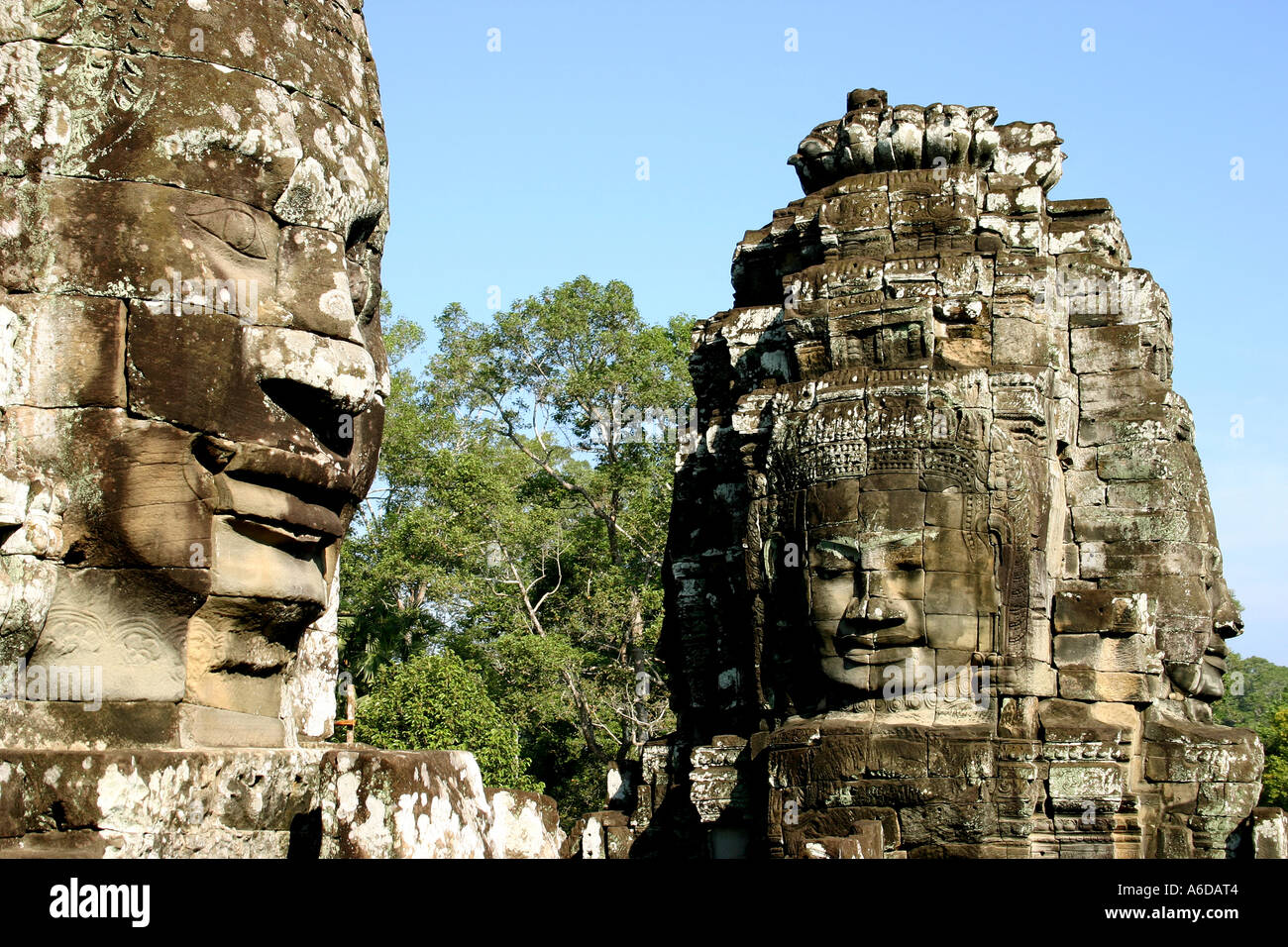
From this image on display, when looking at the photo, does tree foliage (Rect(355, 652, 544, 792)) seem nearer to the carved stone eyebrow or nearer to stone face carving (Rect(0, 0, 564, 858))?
the carved stone eyebrow

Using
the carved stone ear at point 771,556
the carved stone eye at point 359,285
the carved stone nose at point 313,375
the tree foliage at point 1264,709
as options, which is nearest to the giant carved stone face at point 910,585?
the carved stone ear at point 771,556

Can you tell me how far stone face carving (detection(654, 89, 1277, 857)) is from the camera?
1150cm

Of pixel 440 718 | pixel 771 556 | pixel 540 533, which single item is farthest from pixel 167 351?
pixel 540 533

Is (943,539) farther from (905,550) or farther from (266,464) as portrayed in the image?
(266,464)

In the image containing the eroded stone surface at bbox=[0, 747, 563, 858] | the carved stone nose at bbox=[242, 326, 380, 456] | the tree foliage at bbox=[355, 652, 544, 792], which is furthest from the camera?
the tree foliage at bbox=[355, 652, 544, 792]

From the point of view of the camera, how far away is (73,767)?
343 centimetres

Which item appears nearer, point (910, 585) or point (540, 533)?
point (910, 585)

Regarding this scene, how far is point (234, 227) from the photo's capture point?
390cm

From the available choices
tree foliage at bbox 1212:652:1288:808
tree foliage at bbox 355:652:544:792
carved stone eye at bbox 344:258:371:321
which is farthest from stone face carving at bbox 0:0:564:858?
tree foliage at bbox 355:652:544:792

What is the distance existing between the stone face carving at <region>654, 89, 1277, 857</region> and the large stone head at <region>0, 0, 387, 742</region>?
6.86m

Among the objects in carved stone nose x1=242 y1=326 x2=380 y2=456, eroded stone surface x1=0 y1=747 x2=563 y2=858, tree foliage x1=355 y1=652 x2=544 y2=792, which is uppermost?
carved stone nose x1=242 y1=326 x2=380 y2=456

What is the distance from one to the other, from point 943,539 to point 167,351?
8593 millimetres

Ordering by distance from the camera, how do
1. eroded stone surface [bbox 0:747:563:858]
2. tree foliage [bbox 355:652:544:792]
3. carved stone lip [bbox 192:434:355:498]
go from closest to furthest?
1. eroded stone surface [bbox 0:747:563:858]
2. carved stone lip [bbox 192:434:355:498]
3. tree foliage [bbox 355:652:544:792]
